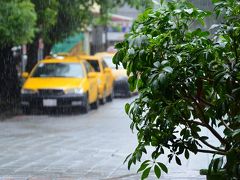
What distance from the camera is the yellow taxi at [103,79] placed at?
22875mm

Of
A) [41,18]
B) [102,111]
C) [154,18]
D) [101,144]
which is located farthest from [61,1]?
[154,18]

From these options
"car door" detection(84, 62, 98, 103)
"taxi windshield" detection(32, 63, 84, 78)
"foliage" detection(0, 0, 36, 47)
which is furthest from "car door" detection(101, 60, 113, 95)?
"foliage" detection(0, 0, 36, 47)

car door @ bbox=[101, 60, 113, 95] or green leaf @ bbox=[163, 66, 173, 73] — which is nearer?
green leaf @ bbox=[163, 66, 173, 73]

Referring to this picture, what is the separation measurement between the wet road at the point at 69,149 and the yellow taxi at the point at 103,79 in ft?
15.4

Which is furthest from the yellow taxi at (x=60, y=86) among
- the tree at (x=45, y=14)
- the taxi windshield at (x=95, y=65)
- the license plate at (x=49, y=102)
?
the taxi windshield at (x=95, y=65)

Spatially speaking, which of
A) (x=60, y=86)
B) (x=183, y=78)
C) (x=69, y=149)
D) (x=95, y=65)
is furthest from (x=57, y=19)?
(x=183, y=78)

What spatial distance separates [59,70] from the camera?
20.1 metres

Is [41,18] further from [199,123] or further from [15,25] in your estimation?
[199,123]

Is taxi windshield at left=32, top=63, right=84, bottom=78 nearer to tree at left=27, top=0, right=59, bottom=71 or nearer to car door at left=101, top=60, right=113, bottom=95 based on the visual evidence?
tree at left=27, top=0, right=59, bottom=71

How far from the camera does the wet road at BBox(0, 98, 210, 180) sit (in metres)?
8.59

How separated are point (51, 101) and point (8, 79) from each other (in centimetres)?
378

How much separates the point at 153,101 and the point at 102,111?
16138 mm

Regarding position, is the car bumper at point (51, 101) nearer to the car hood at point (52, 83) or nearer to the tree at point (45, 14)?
the car hood at point (52, 83)

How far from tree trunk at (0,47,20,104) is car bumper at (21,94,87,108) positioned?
292cm
